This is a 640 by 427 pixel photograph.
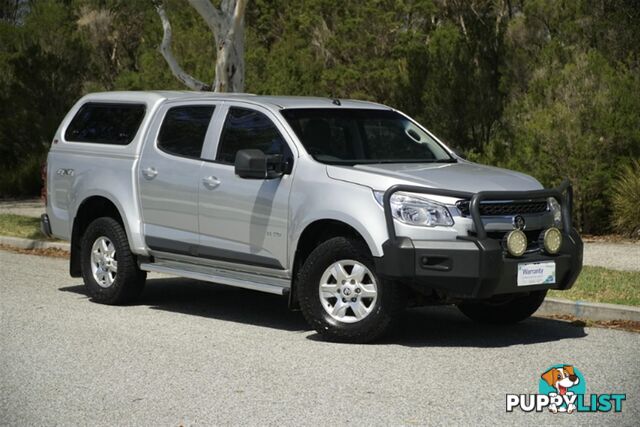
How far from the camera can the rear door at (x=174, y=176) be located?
34.6ft

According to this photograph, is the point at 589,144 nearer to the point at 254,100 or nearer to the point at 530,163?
the point at 530,163

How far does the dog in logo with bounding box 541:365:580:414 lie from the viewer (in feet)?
24.2

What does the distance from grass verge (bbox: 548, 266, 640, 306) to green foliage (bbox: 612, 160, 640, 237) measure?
12.6 feet

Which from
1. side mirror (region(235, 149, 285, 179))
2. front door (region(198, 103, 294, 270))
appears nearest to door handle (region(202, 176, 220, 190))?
front door (region(198, 103, 294, 270))

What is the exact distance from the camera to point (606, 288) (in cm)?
1154

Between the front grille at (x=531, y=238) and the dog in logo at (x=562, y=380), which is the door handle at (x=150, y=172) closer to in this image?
the front grille at (x=531, y=238)

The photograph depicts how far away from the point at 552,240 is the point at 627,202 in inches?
302

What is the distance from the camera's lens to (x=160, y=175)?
35.5ft

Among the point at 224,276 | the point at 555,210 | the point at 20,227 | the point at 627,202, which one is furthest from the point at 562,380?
the point at 20,227

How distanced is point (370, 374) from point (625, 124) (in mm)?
10253

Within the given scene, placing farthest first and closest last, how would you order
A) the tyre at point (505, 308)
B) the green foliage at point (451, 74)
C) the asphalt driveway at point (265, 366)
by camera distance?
the green foliage at point (451, 74) < the tyre at point (505, 308) < the asphalt driveway at point (265, 366)

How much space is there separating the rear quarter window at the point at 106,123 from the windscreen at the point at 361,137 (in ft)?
6.24

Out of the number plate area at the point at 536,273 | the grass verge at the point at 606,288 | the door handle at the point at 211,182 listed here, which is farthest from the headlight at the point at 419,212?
the grass verge at the point at 606,288

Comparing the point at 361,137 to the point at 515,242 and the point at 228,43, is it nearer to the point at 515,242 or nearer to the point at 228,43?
the point at 515,242
